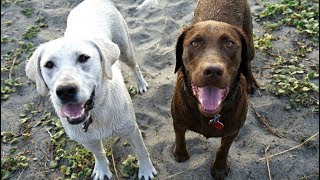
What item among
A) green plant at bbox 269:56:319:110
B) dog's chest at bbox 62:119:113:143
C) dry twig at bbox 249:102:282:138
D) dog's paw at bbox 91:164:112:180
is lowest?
dog's paw at bbox 91:164:112:180

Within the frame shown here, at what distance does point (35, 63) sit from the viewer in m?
2.67

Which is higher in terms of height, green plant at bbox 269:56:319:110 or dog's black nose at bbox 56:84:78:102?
dog's black nose at bbox 56:84:78:102

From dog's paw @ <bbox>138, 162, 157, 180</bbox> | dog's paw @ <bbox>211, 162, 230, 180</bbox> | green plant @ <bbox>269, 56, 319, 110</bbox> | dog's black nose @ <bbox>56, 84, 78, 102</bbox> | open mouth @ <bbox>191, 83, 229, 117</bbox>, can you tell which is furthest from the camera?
green plant @ <bbox>269, 56, 319, 110</bbox>

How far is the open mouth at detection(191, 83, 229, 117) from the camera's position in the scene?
2586 mm

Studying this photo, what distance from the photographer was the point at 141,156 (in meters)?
3.38

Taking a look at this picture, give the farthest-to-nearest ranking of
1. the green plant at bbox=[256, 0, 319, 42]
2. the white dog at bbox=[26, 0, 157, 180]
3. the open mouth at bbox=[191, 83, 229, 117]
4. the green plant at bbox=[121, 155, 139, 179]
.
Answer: the green plant at bbox=[256, 0, 319, 42] → the green plant at bbox=[121, 155, 139, 179] → the open mouth at bbox=[191, 83, 229, 117] → the white dog at bbox=[26, 0, 157, 180]

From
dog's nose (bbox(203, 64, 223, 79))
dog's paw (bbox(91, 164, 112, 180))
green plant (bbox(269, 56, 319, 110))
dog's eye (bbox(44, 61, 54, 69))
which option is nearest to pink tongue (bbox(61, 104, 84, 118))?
dog's eye (bbox(44, 61, 54, 69))

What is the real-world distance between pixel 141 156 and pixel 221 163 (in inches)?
30.8

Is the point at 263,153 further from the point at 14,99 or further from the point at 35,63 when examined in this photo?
the point at 14,99

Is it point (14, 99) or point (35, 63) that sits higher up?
point (35, 63)

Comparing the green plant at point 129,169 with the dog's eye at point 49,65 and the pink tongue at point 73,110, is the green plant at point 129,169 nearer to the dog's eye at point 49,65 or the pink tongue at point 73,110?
the pink tongue at point 73,110

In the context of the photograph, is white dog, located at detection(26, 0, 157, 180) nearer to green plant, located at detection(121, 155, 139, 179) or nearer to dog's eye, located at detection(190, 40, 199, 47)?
green plant, located at detection(121, 155, 139, 179)

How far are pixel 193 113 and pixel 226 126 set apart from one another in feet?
0.98

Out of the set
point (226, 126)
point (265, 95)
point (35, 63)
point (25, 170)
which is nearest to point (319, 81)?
point (265, 95)
